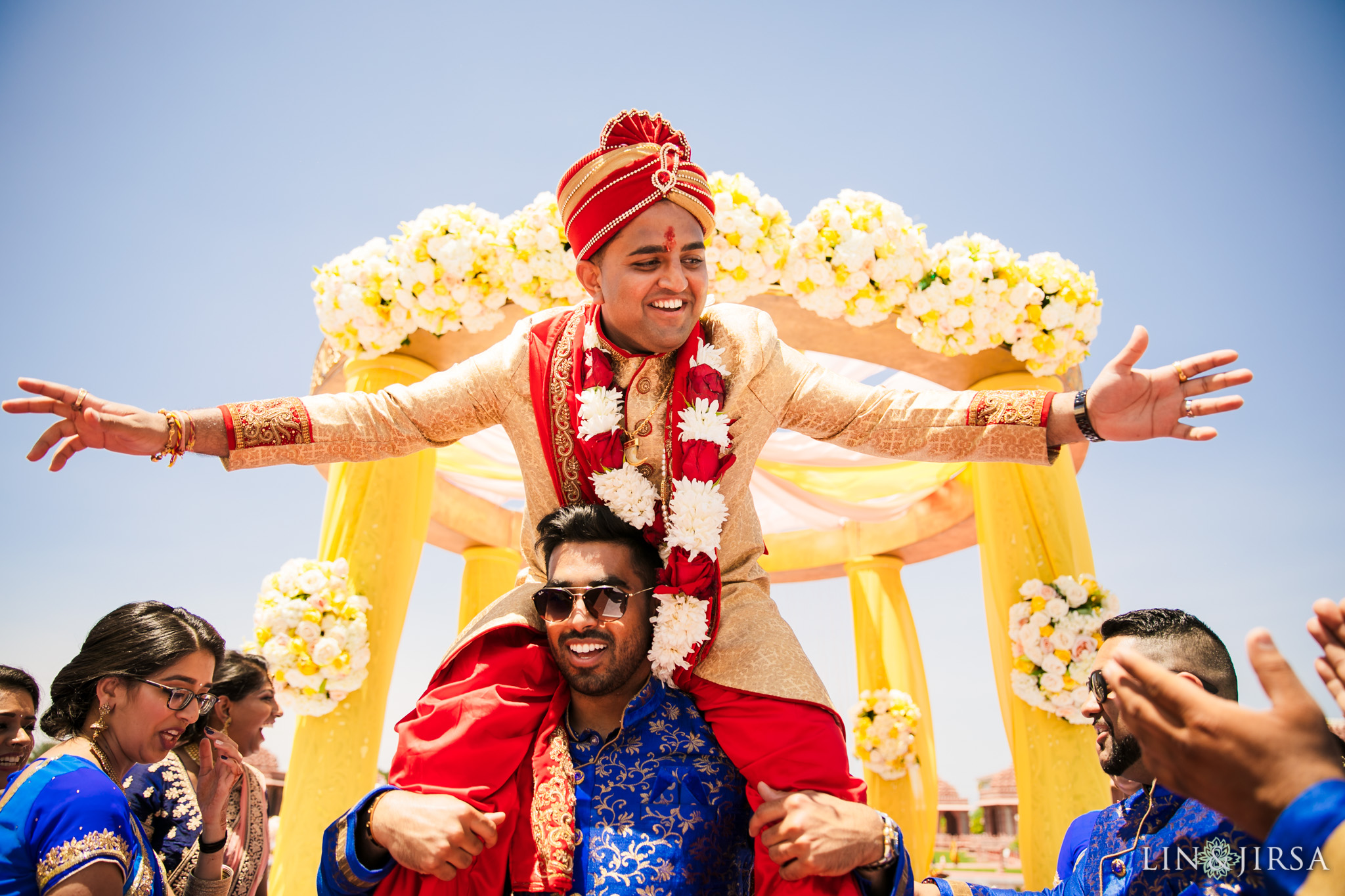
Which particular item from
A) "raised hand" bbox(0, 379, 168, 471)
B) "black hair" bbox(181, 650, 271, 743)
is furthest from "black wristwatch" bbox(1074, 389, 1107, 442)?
"black hair" bbox(181, 650, 271, 743)

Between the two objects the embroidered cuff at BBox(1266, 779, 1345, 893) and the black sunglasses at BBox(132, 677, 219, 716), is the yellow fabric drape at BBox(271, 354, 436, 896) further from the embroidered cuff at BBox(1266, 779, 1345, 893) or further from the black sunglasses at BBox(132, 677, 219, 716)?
the embroidered cuff at BBox(1266, 779, 1345, 893)

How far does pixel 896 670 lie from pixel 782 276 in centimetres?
503

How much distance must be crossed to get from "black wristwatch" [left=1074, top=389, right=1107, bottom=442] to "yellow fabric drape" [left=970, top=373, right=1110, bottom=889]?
368cm

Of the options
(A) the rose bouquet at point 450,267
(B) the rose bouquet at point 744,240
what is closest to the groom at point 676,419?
(B) the rose bouquet at point 744,240

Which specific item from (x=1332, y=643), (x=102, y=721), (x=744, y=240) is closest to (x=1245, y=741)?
(x=1332, y=643)

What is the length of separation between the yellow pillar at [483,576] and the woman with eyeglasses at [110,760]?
6102 mm

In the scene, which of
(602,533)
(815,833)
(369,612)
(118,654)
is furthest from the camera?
(369,612)

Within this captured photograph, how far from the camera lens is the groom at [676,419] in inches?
95.6

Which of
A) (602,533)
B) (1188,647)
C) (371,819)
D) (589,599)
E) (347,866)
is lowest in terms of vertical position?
(347,866)

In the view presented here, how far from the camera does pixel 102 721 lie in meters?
2.76


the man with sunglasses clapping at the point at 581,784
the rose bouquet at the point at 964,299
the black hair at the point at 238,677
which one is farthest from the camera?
the rose bouquet at the point at 964,299

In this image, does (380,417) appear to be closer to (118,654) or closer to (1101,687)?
(118,654)

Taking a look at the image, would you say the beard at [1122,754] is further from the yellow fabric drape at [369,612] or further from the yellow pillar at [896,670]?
the yellow pillar at [896,670]

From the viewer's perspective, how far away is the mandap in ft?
18.4
